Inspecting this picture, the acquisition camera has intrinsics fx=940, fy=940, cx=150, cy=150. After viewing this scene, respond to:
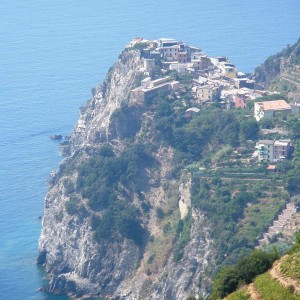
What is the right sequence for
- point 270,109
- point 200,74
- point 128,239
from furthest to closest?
point 200,74 < point 270,109 < point 128,239

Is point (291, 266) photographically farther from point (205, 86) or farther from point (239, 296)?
point (205, 86)

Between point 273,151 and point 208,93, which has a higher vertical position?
point 208,93

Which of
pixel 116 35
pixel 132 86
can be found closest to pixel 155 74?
pixel 132 86

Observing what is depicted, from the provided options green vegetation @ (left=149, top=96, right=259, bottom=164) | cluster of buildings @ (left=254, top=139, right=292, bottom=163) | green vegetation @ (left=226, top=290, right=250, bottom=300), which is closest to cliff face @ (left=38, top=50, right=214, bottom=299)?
green vegetation @ (left=149, top=96, right=259, bottom=164)

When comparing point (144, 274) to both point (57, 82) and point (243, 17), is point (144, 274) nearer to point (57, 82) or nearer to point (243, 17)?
point (57, 82)

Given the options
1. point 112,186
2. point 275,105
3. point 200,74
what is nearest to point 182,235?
point 112,186

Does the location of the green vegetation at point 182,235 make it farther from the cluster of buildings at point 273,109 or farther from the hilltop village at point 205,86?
the cluster of buildings at point 273,109
